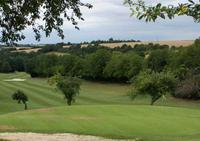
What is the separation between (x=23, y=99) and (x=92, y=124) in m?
46.9

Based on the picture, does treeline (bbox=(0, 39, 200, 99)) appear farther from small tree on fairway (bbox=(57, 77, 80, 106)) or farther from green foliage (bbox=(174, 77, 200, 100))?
small tree on fairway (bbox=(57, 77, 80, 106))

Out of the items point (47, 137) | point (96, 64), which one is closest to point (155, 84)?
point (96, 64)

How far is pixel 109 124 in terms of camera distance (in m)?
27.3

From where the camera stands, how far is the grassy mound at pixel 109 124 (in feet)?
79.6

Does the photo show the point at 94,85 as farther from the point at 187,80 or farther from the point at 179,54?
the point at 187,80

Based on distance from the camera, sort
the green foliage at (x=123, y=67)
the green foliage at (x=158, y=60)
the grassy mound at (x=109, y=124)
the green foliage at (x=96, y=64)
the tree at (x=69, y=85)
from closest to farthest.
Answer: the grassy mound at (x=109, y=124) < the tree at (x=69, y=85) < the green foliage at (x=158, y=60) < the green foliage at (x=123, y=67) < the green foliage at (x=96, y=64)

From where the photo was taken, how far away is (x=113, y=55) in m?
112

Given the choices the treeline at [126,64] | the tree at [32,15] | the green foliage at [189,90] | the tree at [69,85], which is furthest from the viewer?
the treeline at [126,64]

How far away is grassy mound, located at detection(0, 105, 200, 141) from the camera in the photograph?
79.6ft

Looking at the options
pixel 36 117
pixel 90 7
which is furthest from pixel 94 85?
pixel 90 7

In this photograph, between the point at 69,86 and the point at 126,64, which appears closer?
the point at 69,86

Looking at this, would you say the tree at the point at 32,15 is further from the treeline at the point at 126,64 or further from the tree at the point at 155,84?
the treeline at the point at 126,64

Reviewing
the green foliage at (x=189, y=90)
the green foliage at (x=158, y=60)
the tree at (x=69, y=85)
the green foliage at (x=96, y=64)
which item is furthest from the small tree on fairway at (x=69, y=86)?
the green foliage at (x=96, y=64)

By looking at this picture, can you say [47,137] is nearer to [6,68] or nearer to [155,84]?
[155,84]
